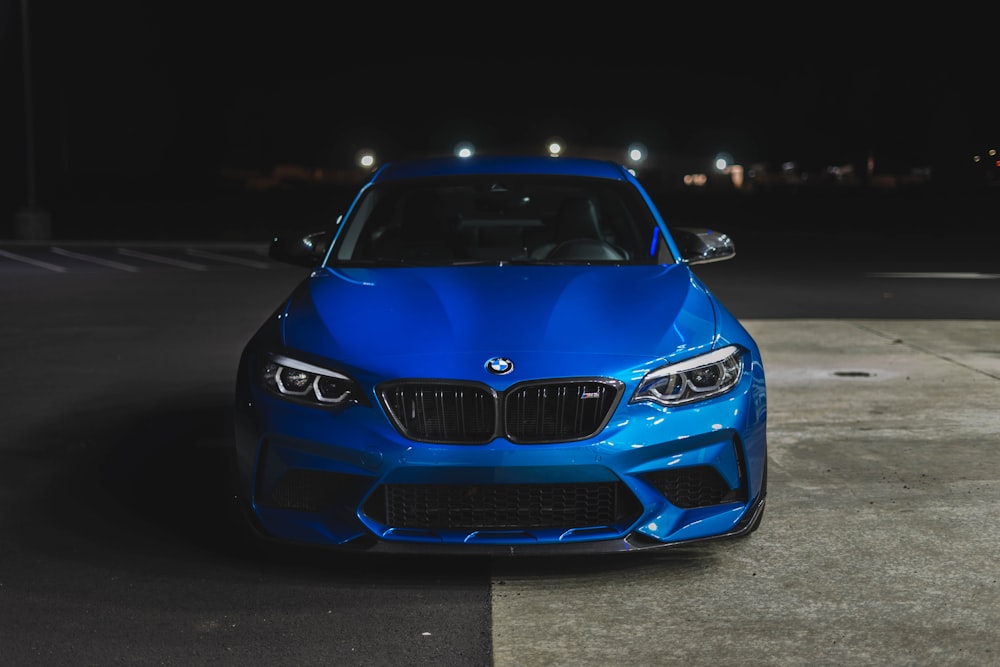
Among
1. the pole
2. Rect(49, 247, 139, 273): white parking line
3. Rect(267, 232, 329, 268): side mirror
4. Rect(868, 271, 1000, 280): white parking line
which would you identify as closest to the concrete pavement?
Rect(267, 232, 329, 268): side mirror

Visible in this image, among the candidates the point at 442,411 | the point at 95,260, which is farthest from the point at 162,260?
the point at 442,411

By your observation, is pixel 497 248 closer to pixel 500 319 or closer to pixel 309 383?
pixel 500 319

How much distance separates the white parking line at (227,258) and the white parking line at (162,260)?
2.51ft

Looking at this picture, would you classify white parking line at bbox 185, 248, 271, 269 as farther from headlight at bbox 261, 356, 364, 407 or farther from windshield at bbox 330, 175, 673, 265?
headlight at bbox 261, 356, 364, 407

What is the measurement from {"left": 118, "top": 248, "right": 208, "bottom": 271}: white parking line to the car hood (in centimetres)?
1661

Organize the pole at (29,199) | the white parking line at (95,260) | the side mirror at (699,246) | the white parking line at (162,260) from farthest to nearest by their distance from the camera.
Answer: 1. the pole at (29,199)
2. the white parking line at (162,260)
3. the white parking line at (95,260)
4. the side mirror at (699,246)

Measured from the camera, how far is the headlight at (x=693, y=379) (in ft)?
15.4

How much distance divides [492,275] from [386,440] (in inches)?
53.7

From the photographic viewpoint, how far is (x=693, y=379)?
15.7ft

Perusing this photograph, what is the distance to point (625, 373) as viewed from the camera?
466 cm

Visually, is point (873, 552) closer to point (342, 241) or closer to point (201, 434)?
point (342, 241)

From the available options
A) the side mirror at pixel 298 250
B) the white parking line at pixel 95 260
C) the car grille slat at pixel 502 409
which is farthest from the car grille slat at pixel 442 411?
the white parking line at pixel 95 260

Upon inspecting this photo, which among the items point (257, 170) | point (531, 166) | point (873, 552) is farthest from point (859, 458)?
point (257, 170)

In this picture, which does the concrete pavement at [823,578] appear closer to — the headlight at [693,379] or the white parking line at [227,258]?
the headlight at [693,379]
